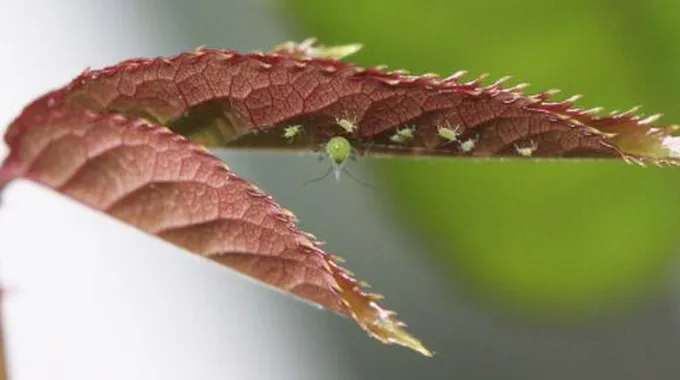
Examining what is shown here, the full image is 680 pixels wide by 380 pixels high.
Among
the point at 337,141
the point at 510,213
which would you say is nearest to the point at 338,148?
the point at 337,141

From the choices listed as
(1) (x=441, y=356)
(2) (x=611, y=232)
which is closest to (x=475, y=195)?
(2) (x=611, y=232)

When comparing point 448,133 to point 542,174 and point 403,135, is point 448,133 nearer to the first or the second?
point 403,135

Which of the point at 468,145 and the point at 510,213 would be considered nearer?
the point at 468,145

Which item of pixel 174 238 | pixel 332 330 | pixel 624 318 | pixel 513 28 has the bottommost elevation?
pixel 332 330

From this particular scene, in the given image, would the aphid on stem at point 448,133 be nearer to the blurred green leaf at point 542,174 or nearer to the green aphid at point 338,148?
the green aphid at point 338,148

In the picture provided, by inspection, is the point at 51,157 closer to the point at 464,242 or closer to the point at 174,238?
the point at 174,238

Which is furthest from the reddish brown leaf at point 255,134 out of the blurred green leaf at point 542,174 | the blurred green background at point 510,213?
the blurred green leaf at point 542,174
